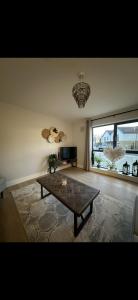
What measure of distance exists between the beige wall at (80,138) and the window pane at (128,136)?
4.57ft

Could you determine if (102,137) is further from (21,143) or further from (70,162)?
(21,143)

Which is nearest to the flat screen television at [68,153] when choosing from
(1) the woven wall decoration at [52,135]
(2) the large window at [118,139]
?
(1) the woven wall decoration at [52,135]

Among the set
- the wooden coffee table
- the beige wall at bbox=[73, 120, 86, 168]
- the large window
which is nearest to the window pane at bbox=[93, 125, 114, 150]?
the large window

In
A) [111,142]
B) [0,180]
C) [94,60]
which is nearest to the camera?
[94,60]

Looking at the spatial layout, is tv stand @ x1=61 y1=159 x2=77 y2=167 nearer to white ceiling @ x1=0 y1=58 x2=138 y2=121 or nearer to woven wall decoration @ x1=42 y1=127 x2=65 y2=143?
woven wall decoration @ x1=42 y1=127 x2=65 y2=143

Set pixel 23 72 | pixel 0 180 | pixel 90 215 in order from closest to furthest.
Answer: pixel 23 72 < pixel 90 215 < pixel 0 180

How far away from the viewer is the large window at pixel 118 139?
117 inches

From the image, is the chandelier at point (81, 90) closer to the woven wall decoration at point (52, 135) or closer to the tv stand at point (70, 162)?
the woven wall decoration at point (52, 135)

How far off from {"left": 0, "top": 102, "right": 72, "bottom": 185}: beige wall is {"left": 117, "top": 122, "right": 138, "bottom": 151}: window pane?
2.35 metres

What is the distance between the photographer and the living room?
50.3 inches
